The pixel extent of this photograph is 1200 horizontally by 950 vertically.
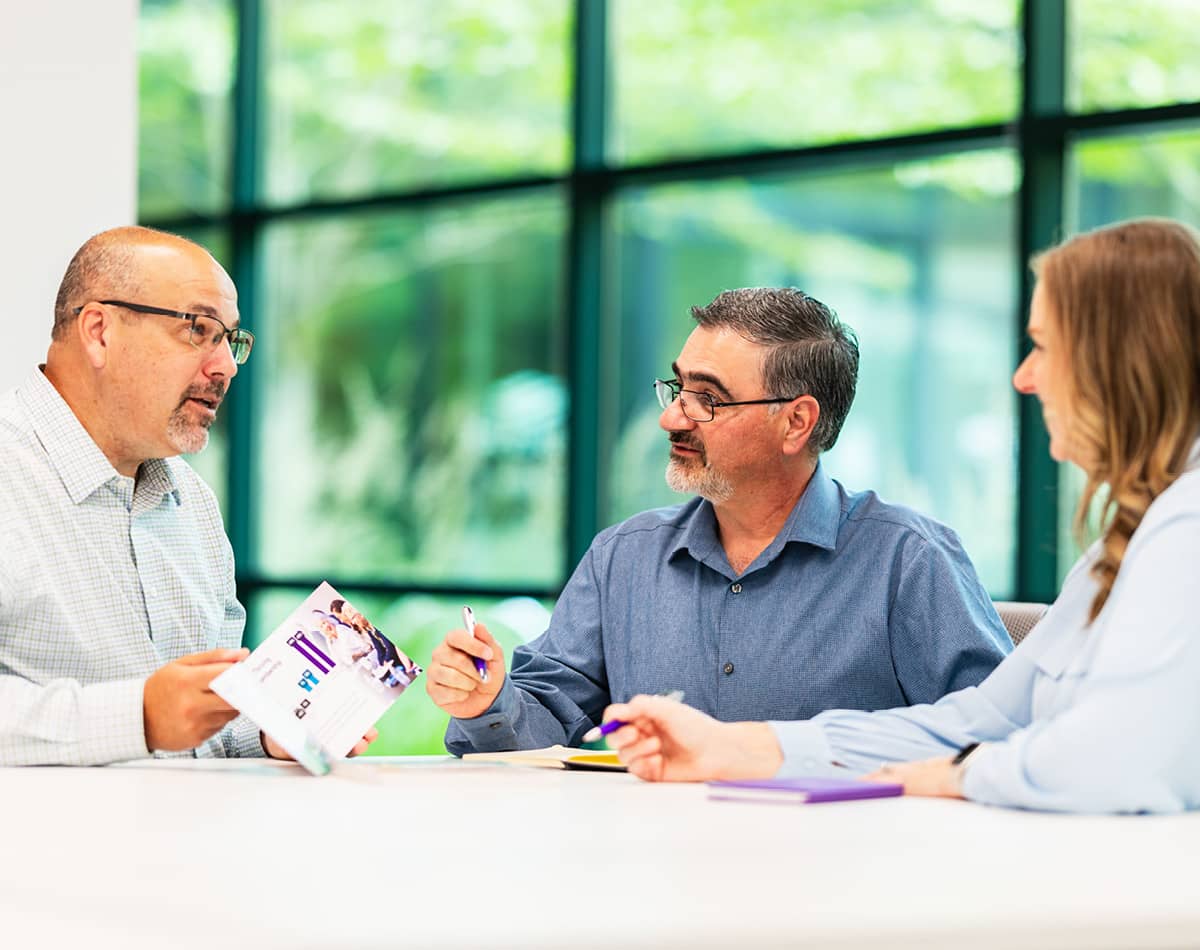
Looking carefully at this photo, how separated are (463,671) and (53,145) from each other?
194 cm

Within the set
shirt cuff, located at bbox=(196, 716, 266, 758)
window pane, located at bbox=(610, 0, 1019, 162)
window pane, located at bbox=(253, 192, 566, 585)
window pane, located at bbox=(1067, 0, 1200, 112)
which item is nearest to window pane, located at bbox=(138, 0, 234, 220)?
window pane, located at bbox=(253, 192, 566, 585)

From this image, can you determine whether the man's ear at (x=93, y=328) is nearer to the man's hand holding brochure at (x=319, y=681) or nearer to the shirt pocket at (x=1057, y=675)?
the man's hand holding brochure at (x=319, y=681)

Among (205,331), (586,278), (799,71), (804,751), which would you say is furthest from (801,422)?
(586,278)

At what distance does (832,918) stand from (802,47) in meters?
3.97

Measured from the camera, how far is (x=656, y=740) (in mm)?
1770

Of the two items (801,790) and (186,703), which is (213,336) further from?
(801,790)

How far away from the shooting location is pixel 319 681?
6.17ft

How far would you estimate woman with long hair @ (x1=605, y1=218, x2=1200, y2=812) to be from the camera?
143 cm

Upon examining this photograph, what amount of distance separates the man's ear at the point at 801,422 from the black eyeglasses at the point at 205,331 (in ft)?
3.05

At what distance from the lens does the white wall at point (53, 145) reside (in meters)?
3.27

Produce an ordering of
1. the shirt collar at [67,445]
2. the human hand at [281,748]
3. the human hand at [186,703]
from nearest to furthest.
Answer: the human hand at [186,703] < the human hand at [281,748] < the shirt collar at [67,445]

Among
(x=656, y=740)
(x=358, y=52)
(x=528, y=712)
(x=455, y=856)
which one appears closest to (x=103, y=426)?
(x=528, y=712)

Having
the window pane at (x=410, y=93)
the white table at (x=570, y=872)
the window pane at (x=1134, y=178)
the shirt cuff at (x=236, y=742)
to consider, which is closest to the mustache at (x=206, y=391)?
the shirt cuff at (x=236, y=742)

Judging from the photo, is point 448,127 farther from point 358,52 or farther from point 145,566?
point 145,566
